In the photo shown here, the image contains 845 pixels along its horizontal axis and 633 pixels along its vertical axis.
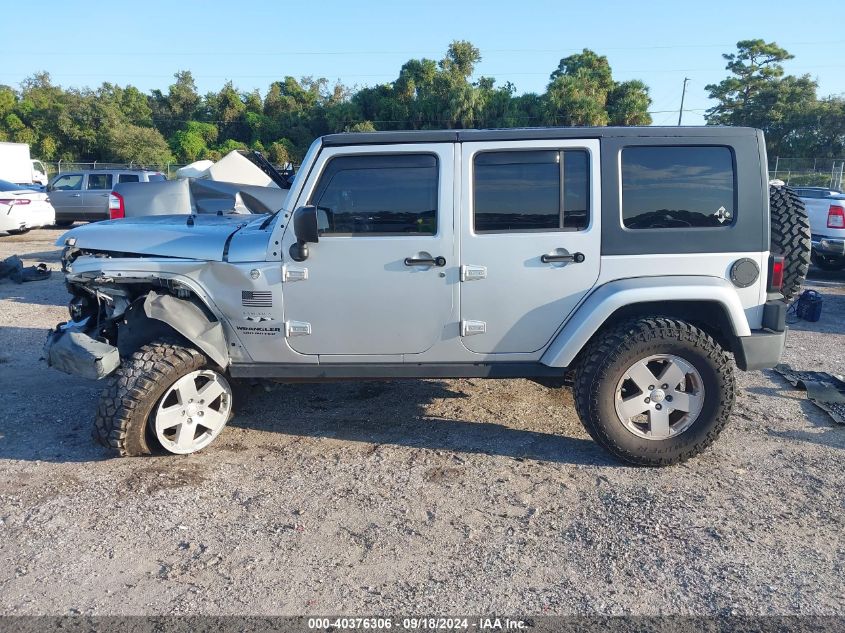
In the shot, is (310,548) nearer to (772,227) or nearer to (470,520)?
(470,520)

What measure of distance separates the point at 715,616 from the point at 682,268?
214cm

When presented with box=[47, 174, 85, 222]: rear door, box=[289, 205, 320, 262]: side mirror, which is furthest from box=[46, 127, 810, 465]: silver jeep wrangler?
box=[47, 174, 85, 222]: rear door

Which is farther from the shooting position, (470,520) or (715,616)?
(470,520)

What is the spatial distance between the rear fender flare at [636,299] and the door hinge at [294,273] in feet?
5.51

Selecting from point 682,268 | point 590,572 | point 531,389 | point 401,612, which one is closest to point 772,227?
point 682,268

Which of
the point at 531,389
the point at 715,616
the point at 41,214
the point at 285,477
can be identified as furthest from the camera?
the point at 41,214

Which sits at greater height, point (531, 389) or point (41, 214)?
point (41, 214)

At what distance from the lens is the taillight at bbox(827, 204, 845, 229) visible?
10841 mm

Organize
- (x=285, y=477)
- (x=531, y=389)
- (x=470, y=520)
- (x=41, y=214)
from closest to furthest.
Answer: (x=470, y=520) < (x=285, y=477) < (x=531, y=389) < (x=41, y=214)

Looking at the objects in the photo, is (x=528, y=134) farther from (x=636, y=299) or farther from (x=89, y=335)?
(x=89, y=335)

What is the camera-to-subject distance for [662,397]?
4312 mm

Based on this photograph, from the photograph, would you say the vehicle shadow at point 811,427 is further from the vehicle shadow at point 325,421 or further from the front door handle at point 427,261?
the front door handle at point 427,261

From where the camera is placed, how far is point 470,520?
3.71 m

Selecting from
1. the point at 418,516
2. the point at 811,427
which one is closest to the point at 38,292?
the point at 418,516
